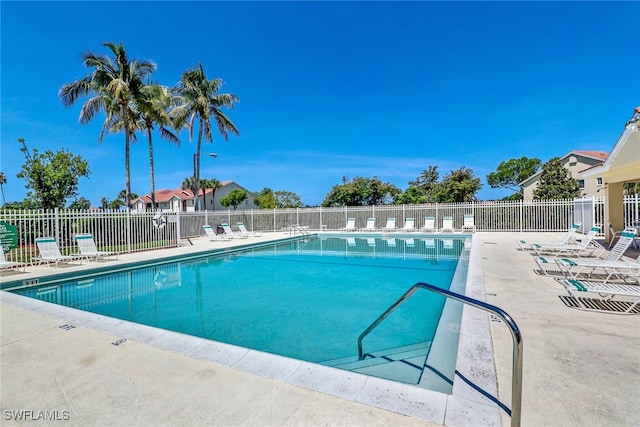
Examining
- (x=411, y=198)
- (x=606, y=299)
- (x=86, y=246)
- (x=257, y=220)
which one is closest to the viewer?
(x=606, y=299)

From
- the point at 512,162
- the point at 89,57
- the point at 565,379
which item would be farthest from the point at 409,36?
→ the point at 512,162

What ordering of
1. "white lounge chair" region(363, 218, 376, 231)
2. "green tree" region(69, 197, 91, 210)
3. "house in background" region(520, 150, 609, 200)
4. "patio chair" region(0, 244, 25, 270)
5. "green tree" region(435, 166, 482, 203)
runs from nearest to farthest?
"patio chair" region(0, 244, 25, 270) → "green tree" region(69, 197, 91, 210) → "white lounge chair" region(363, 218, 376, 231) → "green tree" region(435, 166, 482, 203) → "house in background" region(520, 150, 609, 200)

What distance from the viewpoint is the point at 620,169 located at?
856 cm

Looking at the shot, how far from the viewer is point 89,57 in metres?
13.7

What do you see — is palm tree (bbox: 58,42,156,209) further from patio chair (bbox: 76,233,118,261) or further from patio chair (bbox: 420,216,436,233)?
patio chair (bbox: 420,216,436,233)

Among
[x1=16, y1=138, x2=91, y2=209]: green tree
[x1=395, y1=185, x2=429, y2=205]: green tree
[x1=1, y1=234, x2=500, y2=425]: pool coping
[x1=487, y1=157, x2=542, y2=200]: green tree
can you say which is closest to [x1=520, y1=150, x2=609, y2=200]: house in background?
[x1=395, y1=185, x2=429, y2=205]: green tree

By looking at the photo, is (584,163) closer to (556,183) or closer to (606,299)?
(556,183)

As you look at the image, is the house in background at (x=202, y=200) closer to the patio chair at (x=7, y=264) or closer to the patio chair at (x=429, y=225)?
the patio chair at (x=429, y=225)

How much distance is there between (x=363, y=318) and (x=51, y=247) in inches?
360

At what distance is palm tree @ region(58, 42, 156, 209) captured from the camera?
45.0ft

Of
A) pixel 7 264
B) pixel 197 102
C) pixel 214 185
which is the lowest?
pixel 7 264

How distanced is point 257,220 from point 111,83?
11.8 meters

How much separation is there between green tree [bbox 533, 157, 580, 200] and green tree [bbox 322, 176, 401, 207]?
12441mm

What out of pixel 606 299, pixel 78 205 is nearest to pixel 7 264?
pixel 606 299
